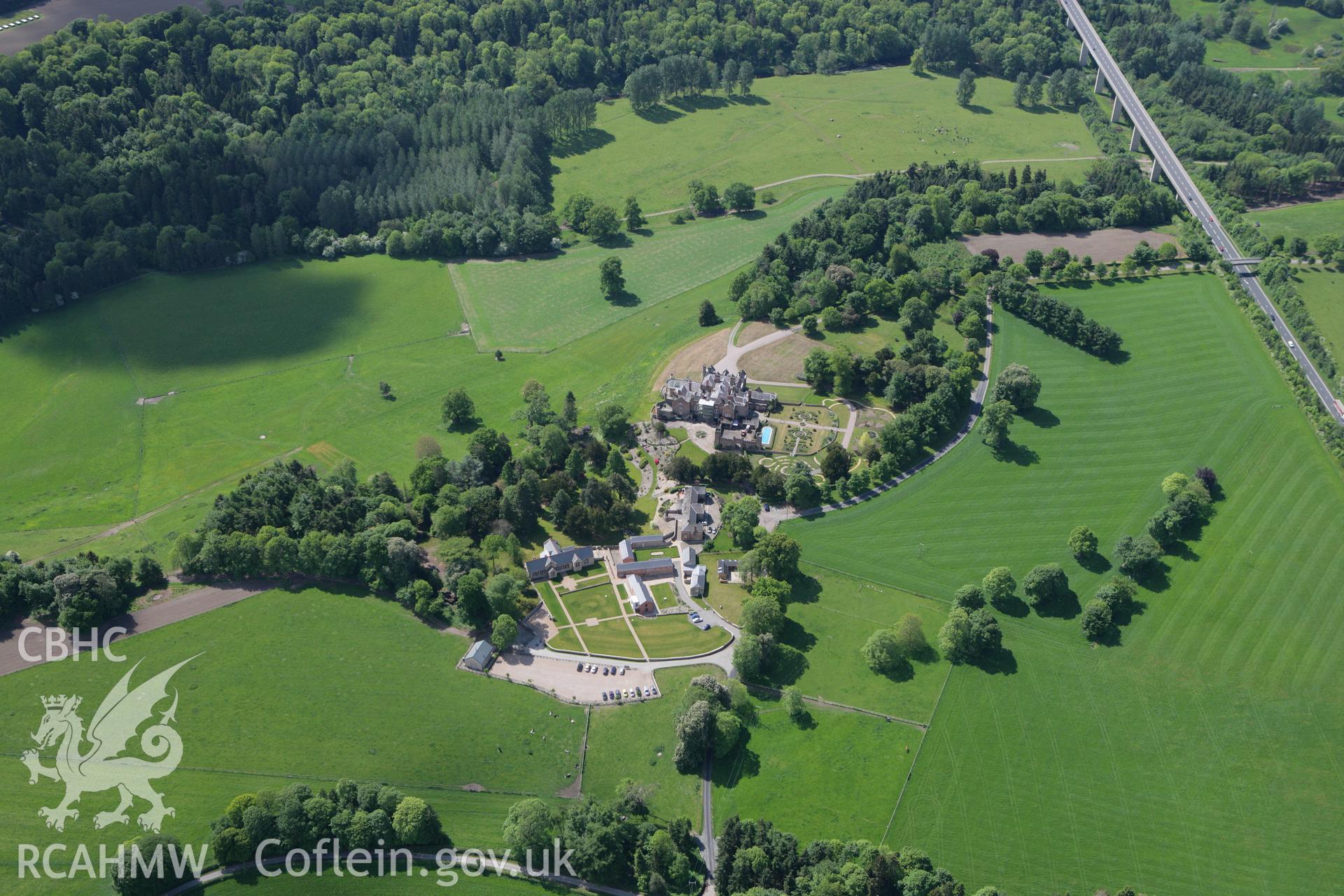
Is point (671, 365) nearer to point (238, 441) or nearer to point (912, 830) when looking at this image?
point (238, 441)

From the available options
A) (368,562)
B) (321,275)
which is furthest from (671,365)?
(321,275)

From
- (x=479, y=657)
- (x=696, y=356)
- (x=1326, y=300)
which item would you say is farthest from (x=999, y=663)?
(x=1326, y=300)

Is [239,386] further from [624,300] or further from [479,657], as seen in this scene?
[479,657]

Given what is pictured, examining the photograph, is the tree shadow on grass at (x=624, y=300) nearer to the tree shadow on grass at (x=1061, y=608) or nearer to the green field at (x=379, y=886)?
the tree shadow on grass at (x=1061, y=608)

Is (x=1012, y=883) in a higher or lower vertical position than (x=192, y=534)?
lower

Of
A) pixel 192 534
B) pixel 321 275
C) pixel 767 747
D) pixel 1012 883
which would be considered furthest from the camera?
pixel 321 275

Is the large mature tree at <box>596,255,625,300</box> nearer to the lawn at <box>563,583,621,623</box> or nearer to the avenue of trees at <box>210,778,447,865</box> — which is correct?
the lawn at <box>563,583,621,623</box>
